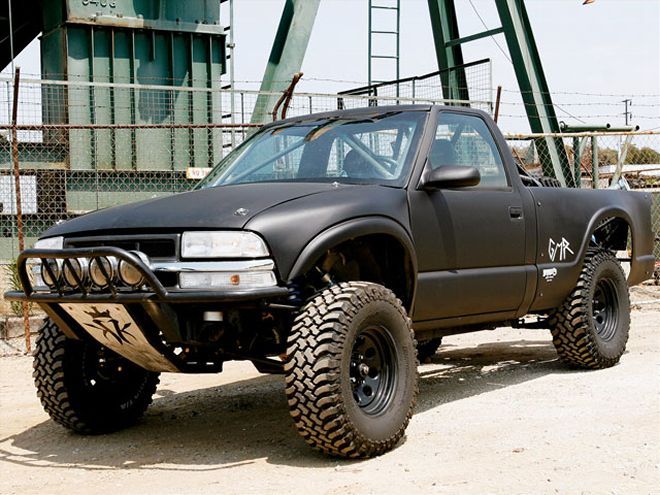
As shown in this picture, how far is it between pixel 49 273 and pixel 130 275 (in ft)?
1.73

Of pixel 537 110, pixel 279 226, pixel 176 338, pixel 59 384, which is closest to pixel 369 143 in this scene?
pixel 279 226

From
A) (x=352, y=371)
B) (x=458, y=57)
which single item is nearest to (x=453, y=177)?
(x=352, y=371)

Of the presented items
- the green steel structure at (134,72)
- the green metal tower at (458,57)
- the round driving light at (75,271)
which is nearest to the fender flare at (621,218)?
the round driving light at (75,271)

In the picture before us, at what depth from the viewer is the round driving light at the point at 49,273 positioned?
5128mm

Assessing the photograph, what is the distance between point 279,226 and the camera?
4930 mm

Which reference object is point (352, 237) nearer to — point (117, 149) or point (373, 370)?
point (373, 370)

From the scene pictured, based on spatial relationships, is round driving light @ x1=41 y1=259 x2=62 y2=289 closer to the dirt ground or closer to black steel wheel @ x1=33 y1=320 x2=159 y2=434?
black steel wheel @ x1=33 y1=320 x2=159 y2=434

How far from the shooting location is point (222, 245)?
190 inches

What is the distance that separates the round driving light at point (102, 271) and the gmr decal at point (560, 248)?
3.43 meters

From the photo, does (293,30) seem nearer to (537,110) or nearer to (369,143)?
(537,110)

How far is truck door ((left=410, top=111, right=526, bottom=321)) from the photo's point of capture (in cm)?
594

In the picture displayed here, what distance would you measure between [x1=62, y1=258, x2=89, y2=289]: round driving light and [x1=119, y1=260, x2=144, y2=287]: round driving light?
225 millimetres

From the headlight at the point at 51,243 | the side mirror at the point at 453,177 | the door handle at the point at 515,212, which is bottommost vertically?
the headlight at the point at 51,243

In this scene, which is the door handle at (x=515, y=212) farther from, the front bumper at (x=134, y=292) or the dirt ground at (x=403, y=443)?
the front bumper at (x=134, y=292)
